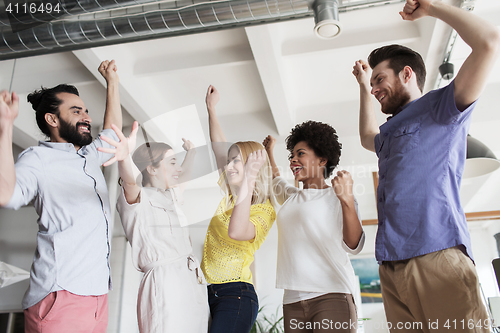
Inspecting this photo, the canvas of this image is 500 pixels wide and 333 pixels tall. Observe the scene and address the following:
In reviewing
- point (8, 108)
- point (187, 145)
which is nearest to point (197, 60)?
point (187, 145)

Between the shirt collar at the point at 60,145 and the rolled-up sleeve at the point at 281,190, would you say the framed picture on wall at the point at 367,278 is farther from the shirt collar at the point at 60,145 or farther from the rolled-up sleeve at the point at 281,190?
the shirt collar at the point at 60,145

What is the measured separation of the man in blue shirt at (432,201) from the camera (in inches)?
38.1

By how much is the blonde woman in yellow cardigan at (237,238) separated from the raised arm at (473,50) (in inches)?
25.4

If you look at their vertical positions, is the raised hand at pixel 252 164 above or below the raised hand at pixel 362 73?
below

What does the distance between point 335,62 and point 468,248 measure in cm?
270

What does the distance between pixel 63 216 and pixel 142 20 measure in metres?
1.39

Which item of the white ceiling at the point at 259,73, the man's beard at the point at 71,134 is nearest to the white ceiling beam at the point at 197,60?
the white ceiling at the point at 259,73

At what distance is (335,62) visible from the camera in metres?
3.46

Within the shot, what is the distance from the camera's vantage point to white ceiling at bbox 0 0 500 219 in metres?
2.95

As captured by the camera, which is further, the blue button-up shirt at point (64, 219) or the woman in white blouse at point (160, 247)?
the woman in white blouse at point (160, 247)

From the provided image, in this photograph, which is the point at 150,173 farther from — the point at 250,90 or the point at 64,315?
the point at 250,90

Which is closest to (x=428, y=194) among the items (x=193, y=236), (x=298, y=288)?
(x=298, y=288)

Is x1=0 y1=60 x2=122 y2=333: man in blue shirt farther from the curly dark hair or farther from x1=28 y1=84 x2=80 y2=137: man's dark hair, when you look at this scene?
the curly dark hair

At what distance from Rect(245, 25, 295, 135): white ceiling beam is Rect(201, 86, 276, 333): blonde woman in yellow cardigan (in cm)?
140
